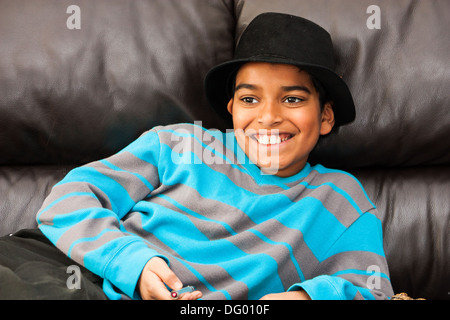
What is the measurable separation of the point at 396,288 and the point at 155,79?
77 cm

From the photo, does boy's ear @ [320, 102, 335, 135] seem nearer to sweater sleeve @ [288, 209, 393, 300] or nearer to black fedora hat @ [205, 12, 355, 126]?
black fedora hat @ [205, 12, 355, 126]

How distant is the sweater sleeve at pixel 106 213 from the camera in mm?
955

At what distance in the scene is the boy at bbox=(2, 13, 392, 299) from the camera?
1029 millimetres

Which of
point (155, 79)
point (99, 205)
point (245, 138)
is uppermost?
point (155, 79)

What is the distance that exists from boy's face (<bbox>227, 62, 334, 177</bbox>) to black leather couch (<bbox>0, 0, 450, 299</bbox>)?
16 cm

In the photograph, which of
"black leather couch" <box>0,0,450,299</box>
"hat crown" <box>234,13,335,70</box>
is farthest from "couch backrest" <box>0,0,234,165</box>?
"hat crown" <box>234,13,335,70</box>

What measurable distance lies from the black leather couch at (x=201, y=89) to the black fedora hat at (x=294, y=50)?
119mm

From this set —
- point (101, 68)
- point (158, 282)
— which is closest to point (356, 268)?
point (158, 282)

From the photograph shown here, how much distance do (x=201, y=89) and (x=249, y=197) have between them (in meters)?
0.34

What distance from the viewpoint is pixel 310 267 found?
1.09m

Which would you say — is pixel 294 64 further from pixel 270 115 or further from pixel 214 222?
pixel 214 222
